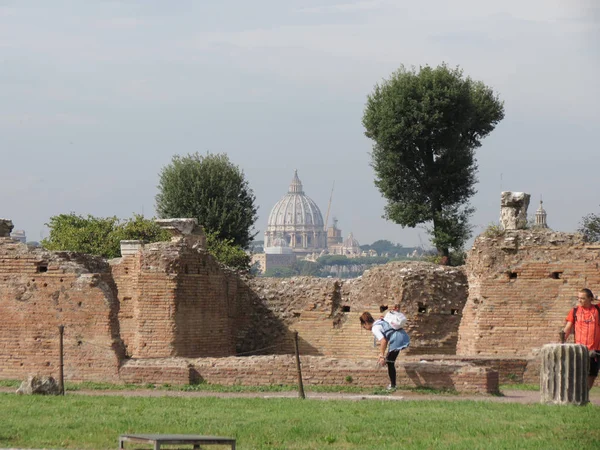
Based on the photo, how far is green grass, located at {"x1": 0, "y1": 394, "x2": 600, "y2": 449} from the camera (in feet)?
48.6

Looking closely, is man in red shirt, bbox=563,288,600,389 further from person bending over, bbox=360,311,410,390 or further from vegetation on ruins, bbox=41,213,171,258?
vegetation on ruins, bbox=41,213,171,258

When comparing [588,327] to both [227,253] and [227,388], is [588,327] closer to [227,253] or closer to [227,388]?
→ [227,388]

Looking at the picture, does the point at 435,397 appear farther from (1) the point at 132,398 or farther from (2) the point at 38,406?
(2) the point at 38,406

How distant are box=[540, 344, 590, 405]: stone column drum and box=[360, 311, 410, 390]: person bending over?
3.52 m

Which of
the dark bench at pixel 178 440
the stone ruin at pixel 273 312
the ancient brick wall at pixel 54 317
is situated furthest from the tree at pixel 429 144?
the dark bench at pixel 178 440

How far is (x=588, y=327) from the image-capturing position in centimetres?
1931

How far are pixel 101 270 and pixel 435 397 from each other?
8.87 m

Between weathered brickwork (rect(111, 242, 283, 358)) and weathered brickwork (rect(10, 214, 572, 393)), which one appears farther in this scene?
weathered brickwork (rect(111, 242, 283, 358))

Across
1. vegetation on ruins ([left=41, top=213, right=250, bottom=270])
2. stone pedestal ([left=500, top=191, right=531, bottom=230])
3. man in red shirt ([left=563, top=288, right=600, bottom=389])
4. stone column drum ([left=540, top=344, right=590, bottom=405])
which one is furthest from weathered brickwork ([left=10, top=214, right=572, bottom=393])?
vegetation on ruins ([left=41, top=213, right=250, bottom=270])

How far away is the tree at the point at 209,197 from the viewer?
2108 inches

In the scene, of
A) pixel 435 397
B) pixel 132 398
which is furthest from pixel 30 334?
pixel 435 397

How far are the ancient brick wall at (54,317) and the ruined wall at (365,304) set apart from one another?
301 inches

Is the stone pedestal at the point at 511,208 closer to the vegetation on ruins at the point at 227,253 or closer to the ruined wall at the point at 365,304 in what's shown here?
the ruined wall at the point at 365,304

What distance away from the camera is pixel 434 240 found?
165 feet
